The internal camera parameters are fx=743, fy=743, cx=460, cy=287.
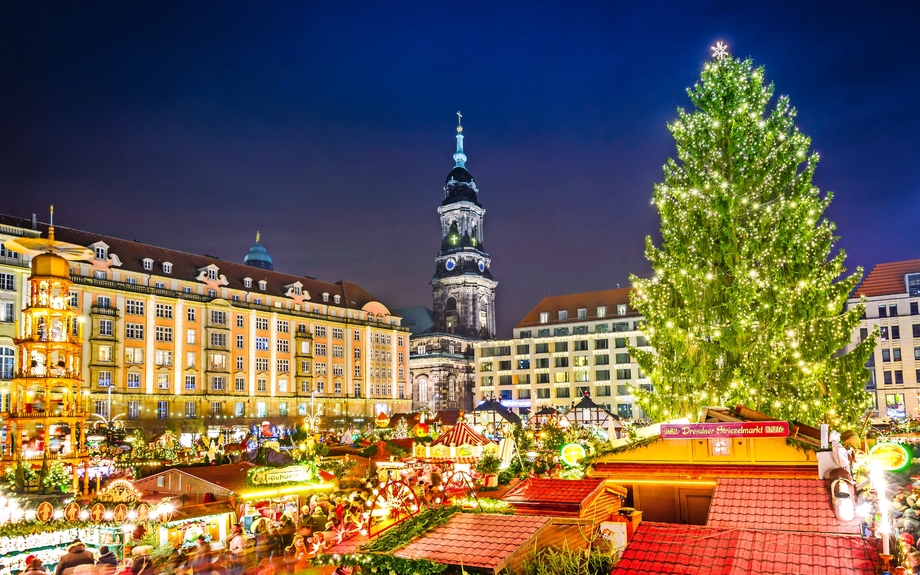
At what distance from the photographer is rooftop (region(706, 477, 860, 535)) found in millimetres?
8164

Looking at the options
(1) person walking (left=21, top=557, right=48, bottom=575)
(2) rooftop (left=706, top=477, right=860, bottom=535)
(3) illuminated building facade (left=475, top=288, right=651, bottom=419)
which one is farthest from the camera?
(3) illuminated building facade (left=475, top=288, right=651, bottom=419)

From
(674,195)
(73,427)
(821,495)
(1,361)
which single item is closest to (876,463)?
(821,495)

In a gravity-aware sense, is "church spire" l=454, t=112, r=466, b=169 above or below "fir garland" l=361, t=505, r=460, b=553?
above

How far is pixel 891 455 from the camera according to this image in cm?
1242

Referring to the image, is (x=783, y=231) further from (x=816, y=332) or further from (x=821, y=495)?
(x=821, y=495)

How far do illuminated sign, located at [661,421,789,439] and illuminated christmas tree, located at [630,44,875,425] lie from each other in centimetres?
592

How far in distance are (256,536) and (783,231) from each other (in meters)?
15.3

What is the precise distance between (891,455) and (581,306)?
252 feet

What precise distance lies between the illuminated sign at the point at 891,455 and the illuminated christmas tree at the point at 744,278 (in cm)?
648

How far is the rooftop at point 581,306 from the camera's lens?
8625 centimetres

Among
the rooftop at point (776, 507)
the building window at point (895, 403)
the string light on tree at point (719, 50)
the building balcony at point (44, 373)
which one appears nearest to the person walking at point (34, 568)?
the building balcony at point (44, 373)

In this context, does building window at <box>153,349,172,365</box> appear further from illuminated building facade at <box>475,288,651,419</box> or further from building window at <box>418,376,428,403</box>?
building window at <box>418,376,428,403</box>

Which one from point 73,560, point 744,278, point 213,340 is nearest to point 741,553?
point 73,560

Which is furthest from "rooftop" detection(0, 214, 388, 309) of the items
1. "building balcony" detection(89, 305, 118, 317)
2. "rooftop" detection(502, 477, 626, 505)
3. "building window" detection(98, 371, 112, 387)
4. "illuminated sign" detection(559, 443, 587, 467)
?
"rooftop" detection(502, 477, 626, 505)
